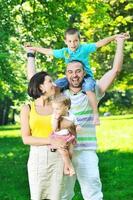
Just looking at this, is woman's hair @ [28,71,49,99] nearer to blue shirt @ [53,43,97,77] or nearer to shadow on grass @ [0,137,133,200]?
blue shirt @ [53,43,97,77]

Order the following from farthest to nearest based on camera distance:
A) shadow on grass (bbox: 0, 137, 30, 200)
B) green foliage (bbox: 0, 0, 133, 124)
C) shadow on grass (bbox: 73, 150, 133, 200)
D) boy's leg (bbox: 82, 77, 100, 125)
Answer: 1. green foliage (bbox: 0, 0, 133, 124)
2. shadow on grass (bbox: 0, 137, 30, 200)
3. shadow on grass (bbox: 73, 150, 133, 200)
4. boy's leg (bbox: 82, 77, 100, 125)

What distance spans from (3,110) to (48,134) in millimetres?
56629

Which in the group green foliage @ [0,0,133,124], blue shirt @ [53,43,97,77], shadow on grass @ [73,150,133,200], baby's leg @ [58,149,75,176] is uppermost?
green foliage @ [0,0,133,124]

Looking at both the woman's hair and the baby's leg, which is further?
the woman's hair

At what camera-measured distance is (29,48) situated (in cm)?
655

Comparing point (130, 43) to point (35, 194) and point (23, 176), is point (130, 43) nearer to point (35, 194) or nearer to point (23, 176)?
point (23, 176)

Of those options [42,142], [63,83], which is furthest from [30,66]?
[42,142]

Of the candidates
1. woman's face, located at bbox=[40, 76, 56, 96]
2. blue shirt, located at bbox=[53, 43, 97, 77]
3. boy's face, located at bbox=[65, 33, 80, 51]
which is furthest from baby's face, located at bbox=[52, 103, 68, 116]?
boy's face, located at bbox=[65, 33, 80, 51]

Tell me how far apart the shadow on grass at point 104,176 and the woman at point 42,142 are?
4846 millimetres

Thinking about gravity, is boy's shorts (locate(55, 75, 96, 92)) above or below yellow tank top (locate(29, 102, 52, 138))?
above

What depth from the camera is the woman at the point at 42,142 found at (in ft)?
18.0

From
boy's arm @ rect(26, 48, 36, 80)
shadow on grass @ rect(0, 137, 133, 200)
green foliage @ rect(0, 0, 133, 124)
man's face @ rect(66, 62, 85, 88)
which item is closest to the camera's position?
man's face @ rect(66, 62, 85, 88)

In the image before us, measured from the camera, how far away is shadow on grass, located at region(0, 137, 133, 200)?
1085 cm

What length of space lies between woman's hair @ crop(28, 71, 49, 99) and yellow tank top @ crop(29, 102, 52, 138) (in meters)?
0.20
